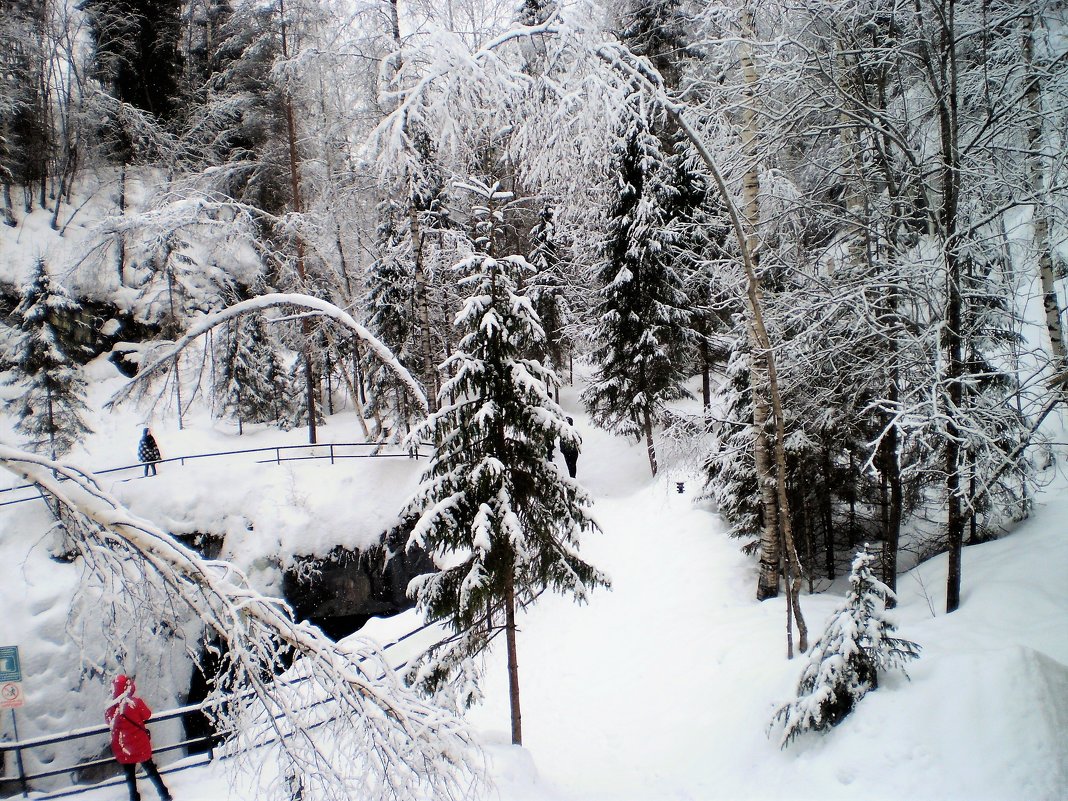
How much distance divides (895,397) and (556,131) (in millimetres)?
6123

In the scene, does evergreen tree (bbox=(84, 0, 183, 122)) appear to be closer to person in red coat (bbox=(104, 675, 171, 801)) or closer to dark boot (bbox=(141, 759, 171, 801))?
person in red coat (bbox=(104, 675, 171, 801))

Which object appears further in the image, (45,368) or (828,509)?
(45,368)

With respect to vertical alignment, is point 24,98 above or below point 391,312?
above

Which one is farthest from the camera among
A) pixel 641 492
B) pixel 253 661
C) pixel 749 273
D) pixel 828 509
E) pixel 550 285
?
pixel 550 285

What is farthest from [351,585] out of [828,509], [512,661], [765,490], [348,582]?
[828,509]

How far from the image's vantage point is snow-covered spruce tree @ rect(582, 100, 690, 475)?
16.9 m

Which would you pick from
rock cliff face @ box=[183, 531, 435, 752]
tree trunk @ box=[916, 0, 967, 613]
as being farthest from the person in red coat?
tree trunk @ box=[916, 0, 967, 613]

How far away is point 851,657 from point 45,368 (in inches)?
881

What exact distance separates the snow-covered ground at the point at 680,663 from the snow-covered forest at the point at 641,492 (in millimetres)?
48

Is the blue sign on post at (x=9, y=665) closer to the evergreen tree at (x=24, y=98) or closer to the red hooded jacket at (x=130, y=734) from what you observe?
the red hooded jacket at (x=130, y=734)

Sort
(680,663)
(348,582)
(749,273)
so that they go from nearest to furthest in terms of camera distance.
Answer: (749,273) < (680,663) < (348,582)

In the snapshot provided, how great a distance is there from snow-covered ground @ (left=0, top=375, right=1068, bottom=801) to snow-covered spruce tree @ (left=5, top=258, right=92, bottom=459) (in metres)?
6.13

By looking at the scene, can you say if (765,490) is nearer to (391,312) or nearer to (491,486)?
(491,486)

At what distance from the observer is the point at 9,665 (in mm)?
6527
